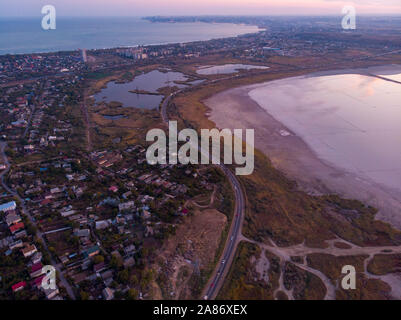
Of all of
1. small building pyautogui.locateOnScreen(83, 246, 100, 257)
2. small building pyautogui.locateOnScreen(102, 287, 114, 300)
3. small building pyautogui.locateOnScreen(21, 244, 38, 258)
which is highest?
small building pyautogui.locateOnScreen(21, 244, 38, 258)

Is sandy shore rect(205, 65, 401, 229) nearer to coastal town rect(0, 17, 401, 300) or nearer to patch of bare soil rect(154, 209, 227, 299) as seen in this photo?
coastal town rect(0, 17, 401, 300)

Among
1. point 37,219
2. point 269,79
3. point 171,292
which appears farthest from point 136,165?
point 269,79

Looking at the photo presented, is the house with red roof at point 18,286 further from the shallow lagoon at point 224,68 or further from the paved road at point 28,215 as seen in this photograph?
the shallow lagoon at point 224,68

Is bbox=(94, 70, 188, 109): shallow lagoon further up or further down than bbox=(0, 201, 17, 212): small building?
further up

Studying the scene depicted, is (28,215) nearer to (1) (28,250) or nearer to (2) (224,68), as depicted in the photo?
(1) (28,250)

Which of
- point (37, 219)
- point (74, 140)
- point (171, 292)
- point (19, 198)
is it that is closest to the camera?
point (171, 292)

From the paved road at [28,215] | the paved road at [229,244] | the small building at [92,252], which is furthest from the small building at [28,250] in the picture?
the paved road at [229,244]

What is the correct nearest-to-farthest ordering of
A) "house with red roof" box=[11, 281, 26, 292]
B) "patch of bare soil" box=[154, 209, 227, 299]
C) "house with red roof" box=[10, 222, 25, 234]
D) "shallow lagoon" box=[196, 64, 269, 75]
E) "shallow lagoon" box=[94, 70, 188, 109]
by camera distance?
"house with red roof" box=[11, 281, 26, 292] → "patch of bare soil" box=[154, 209, 227, 299] → "house with red roof" box=[10, 222, 25, 234] → "shallow lagoon" box=[94, 70, 188, 109] → "shallow lagoon" box=[196, 64, 269, 75]

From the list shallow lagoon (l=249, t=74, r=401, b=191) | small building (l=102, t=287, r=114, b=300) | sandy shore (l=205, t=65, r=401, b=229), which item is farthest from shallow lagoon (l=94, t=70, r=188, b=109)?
small building (l=102, t=287, r=114, b=300)

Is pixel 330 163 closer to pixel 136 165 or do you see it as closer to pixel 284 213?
pixel 284 213
